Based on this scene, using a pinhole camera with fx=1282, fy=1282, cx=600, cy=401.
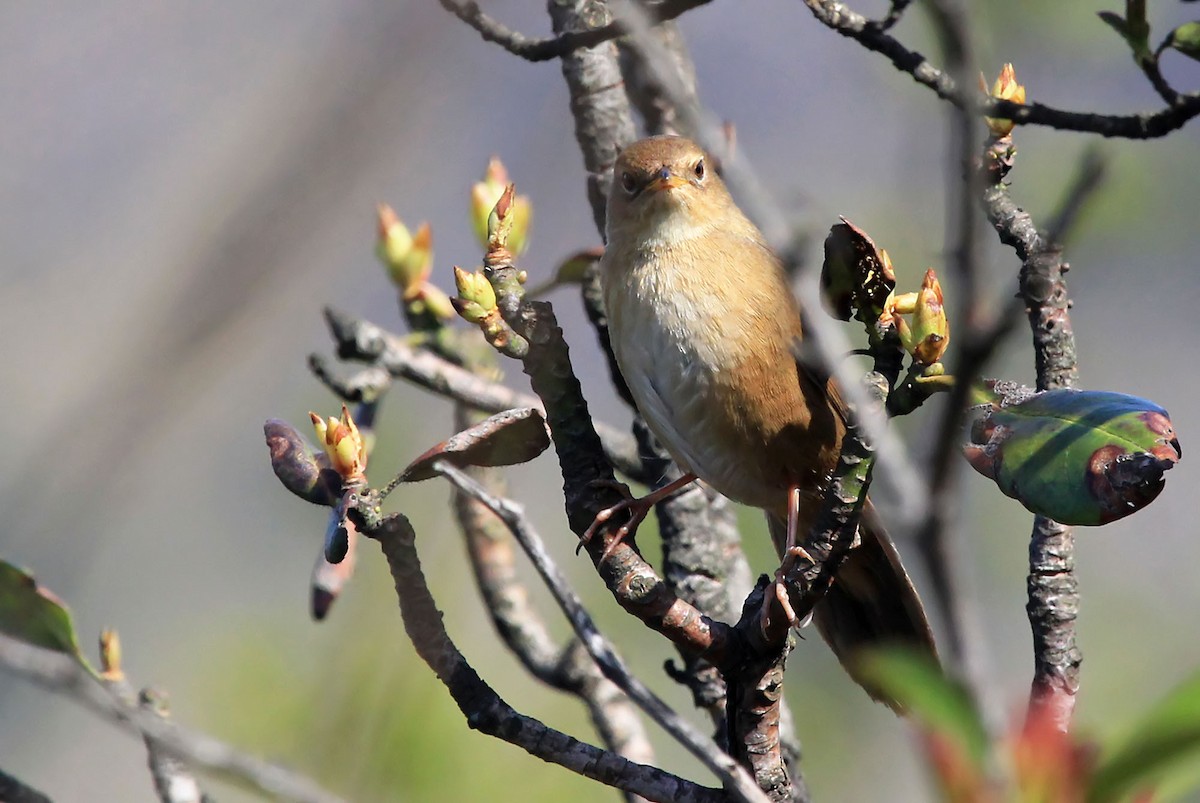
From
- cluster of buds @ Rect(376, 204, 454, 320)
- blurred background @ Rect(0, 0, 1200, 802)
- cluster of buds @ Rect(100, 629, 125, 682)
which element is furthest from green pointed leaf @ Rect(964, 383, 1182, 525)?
cluster of buds @ Rect(376, 204, 454, 320)

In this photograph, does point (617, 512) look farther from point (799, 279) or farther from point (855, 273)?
point (799, 279)

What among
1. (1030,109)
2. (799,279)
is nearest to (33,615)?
(799,279)

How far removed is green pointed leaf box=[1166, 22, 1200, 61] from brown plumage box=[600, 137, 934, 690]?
45.4 inches

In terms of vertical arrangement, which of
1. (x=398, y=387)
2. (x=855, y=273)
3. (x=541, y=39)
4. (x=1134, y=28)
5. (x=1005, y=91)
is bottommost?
(x=398, y=387)

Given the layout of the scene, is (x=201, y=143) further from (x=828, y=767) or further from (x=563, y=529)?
(x=828, y=767)

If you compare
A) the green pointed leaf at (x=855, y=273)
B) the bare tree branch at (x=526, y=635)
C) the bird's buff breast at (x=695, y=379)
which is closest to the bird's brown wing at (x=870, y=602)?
A: the bird's buff breast at (x=695, y=379)

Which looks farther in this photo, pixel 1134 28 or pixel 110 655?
pixel 110 655

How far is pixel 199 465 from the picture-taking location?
5.23 m

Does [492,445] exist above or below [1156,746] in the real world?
below

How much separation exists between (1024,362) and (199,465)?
347 cm

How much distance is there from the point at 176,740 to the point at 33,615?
0.50m

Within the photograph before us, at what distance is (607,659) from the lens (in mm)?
1807

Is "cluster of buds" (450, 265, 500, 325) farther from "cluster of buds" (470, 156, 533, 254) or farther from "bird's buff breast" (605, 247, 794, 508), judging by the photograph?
"bird's buff breast" (605, 247, 794, 508)

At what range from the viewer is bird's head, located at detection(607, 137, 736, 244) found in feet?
10.3
